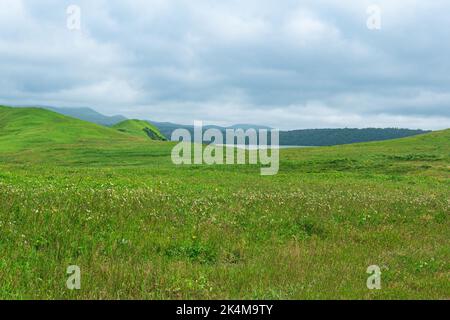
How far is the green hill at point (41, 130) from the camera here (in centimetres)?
10006

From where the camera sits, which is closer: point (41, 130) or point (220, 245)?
point (220, 245)

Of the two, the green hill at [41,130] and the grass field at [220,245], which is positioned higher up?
the green hill at [41,130]

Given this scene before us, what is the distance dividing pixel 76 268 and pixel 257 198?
1258 cm

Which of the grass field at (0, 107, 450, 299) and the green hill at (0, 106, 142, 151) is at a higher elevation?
the green hill at (0, 106, 142, 151)

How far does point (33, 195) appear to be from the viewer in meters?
17.5

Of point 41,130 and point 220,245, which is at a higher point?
point 41,130

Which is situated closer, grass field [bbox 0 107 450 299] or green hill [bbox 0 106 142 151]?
grass field [bbox 0 107 450 299]

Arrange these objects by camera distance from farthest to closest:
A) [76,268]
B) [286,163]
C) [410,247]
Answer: [286,163] → [410,247] → [76,268]

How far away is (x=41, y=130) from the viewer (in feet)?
390

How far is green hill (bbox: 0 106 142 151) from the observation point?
100 meters

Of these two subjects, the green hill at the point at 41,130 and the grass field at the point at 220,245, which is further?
the green hill at the point at 41,130
